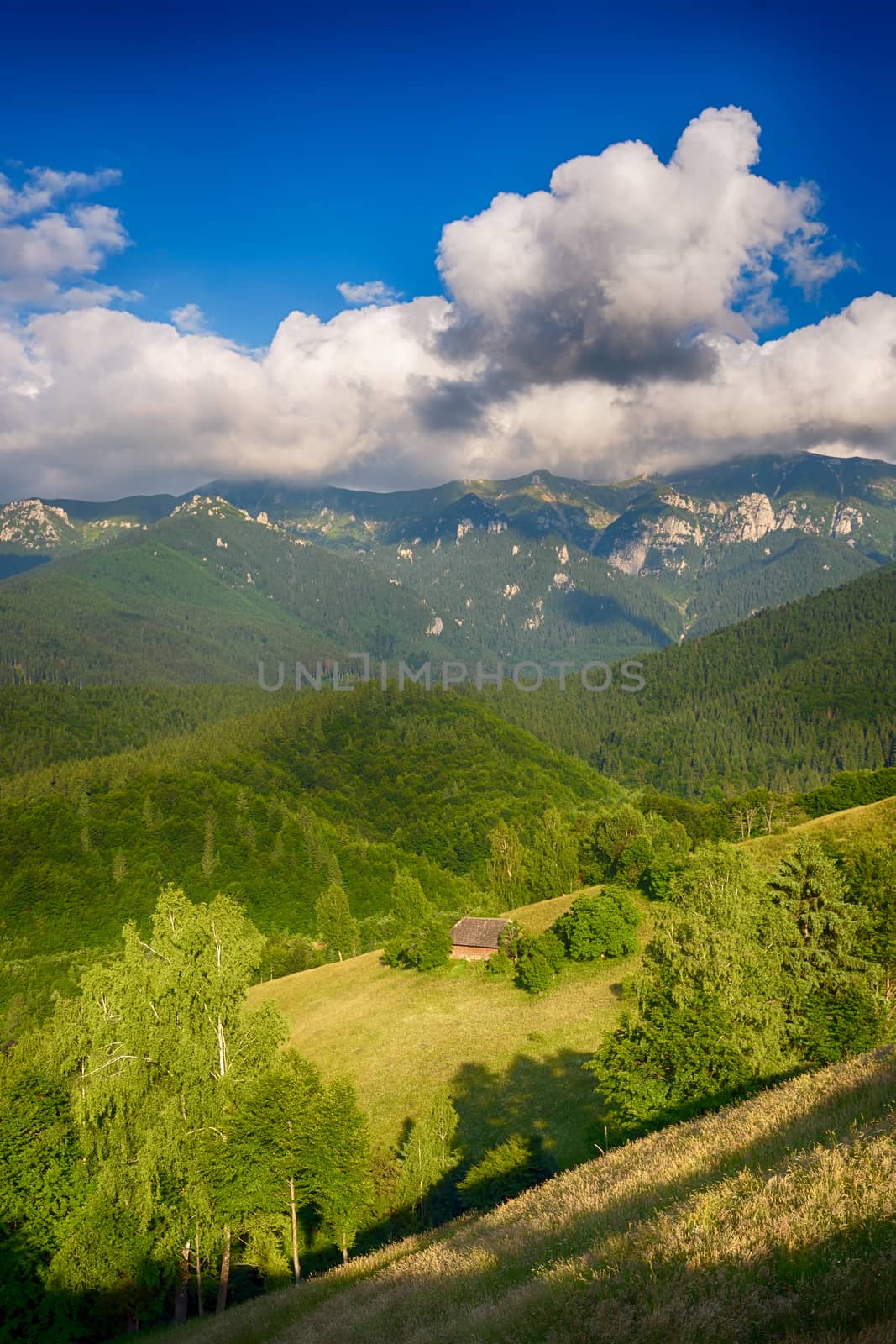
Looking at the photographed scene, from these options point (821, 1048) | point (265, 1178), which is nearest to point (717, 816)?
point (821, 1048)

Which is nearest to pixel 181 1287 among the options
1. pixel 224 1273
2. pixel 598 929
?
pixel 224 1273

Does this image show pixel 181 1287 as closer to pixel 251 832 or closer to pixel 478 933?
pixel 478 933

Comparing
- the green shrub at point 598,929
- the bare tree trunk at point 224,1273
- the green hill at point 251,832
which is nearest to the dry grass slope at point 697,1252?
the bare tree trunk at point 224,1273

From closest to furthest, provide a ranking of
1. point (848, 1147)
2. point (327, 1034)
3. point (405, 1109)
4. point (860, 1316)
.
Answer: point (860, 1316)
point (848, 1147)
point (405, 1109)
point (327, 1034)

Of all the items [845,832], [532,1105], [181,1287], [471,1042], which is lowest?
[471,1042]

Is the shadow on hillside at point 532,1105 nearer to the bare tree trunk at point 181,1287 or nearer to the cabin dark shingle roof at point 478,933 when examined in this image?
the bare tree trunk at point 181,1287

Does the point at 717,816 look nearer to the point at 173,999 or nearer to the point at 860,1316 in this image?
the point at 173,999
